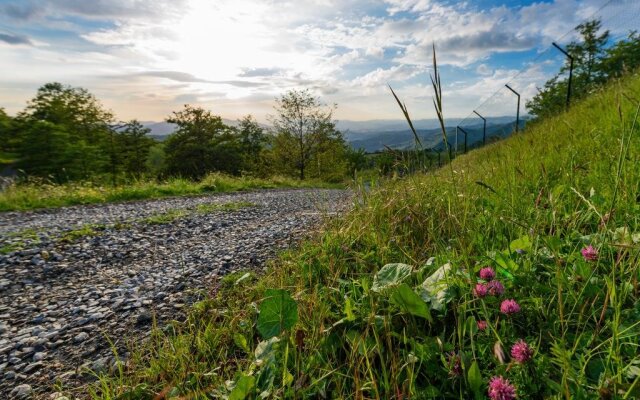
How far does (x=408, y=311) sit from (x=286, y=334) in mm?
735

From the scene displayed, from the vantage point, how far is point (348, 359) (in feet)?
5.74

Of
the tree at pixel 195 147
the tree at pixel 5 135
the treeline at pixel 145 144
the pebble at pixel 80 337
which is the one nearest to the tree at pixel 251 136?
the treeline at pixel 145 144

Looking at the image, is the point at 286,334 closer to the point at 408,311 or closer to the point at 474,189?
the point at 408,311

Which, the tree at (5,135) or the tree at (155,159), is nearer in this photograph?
the tree at (5,135)

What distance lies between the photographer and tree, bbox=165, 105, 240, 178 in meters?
57.6

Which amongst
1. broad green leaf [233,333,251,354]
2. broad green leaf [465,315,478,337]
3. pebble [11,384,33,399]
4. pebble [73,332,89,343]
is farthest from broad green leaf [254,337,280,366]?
pebble [73,332,89,343]

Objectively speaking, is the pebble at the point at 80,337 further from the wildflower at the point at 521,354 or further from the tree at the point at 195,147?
the tree at the point at 195,147

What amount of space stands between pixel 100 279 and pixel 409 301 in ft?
15.2

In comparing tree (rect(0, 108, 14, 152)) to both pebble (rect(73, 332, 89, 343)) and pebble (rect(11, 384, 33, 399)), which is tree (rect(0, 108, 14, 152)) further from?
pebble (rect(11, 384, 33, 399))

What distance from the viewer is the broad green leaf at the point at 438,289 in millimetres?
1779

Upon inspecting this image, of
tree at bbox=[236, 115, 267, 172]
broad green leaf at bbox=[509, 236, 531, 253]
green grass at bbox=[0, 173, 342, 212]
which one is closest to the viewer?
broad green leaf at bbox=[509, 236, 531, 253]

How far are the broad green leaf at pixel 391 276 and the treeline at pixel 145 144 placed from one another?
1870 cm

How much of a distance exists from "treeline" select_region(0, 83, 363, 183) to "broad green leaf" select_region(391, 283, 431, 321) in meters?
19.0

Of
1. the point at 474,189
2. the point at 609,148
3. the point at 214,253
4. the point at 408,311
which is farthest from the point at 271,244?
the point at 609,148
